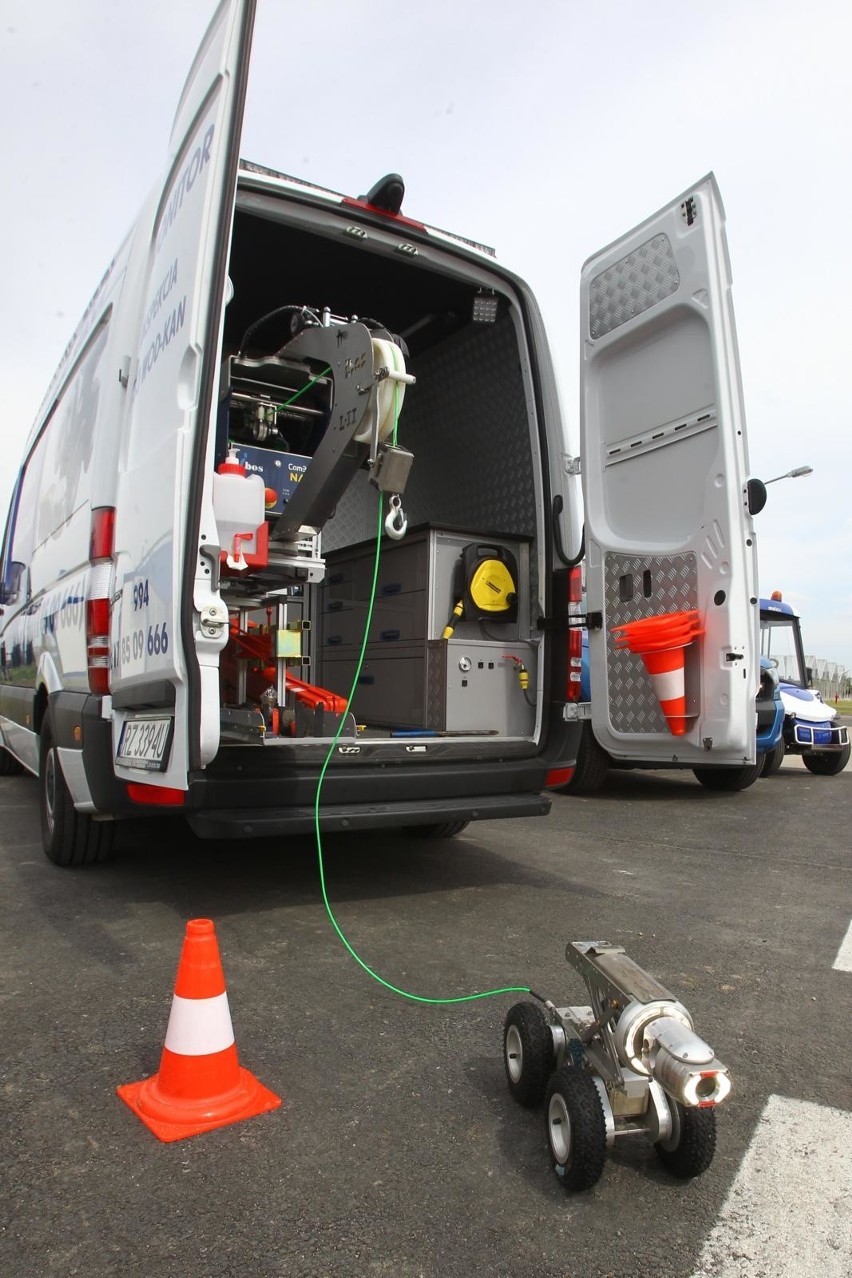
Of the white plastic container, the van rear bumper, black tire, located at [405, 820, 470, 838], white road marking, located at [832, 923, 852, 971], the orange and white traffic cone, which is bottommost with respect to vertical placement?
white road marking, located at [832, 923, 852, 971]

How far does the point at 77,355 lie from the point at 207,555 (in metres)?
2.54

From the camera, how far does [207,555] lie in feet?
9.52

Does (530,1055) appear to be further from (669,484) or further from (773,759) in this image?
(773,759)

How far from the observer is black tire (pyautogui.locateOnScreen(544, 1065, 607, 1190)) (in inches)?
67.3

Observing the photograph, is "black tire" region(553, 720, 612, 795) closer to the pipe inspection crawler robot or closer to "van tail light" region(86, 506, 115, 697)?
"van tail light" region(86, 506, 115, 697)

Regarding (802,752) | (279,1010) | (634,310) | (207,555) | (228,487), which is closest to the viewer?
(279,1010)

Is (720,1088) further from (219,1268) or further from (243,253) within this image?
(243,253)

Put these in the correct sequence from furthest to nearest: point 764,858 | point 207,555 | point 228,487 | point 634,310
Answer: point 764,858 → point 634,310 → point 228,487 → point 207,555

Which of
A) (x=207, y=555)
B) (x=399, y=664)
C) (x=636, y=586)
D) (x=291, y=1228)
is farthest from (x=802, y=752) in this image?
(x=291, y=1228)

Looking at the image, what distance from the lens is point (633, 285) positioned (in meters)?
3.81

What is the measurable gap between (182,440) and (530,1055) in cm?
210

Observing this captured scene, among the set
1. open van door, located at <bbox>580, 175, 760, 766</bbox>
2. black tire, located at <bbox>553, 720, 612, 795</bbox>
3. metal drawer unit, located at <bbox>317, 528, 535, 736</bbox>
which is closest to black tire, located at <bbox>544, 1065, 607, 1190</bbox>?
open van door, located at <bbox>580, 175, 760, 766</bbox>

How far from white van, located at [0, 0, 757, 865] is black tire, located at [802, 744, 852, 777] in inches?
272

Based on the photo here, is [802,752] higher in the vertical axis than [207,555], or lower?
lower
